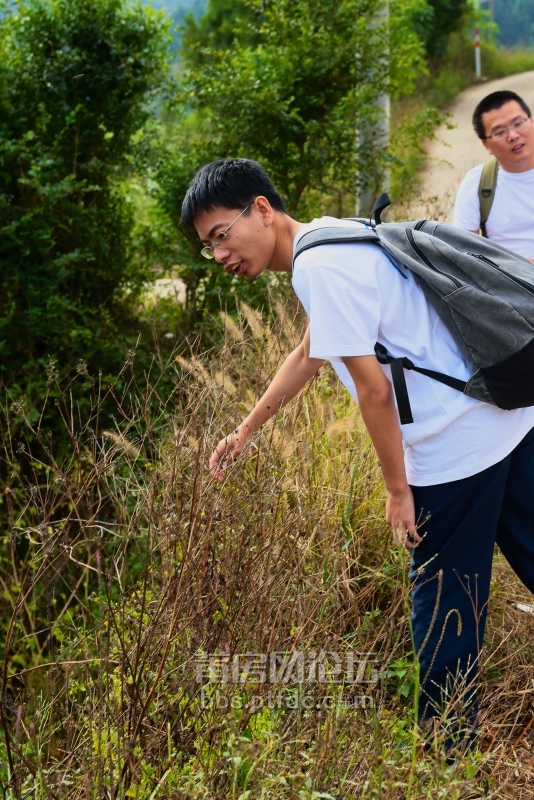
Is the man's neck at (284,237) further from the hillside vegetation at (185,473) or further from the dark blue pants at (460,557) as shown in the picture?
the dark blue pants at (460,557)

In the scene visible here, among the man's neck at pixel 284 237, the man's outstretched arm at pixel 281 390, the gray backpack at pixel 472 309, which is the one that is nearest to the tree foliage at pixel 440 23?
the man's outstretched arm at pixel 281 390

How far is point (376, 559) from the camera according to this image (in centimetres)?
333

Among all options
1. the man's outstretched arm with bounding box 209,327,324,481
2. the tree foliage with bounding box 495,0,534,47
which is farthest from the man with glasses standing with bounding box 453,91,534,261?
the tree foliage with bounding box 495,0,534,47

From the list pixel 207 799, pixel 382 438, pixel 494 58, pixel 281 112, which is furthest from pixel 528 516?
pixel 494 58

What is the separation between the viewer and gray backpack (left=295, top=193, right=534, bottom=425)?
2125 mm

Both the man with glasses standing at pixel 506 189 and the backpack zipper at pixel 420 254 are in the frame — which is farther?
the man with glasses standing at pixel 506 189

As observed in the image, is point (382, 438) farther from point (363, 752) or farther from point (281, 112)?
point (281, 112)

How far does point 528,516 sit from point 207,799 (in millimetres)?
1148

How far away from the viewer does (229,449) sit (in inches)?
101

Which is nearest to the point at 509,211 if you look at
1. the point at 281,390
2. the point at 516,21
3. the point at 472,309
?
the point at 281,390

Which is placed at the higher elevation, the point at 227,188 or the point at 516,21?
the point at 516,21

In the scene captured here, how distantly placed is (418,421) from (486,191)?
2186mm

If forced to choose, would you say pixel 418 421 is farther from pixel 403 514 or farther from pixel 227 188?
pixel 227 188

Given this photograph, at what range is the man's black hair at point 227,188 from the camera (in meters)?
2.28
